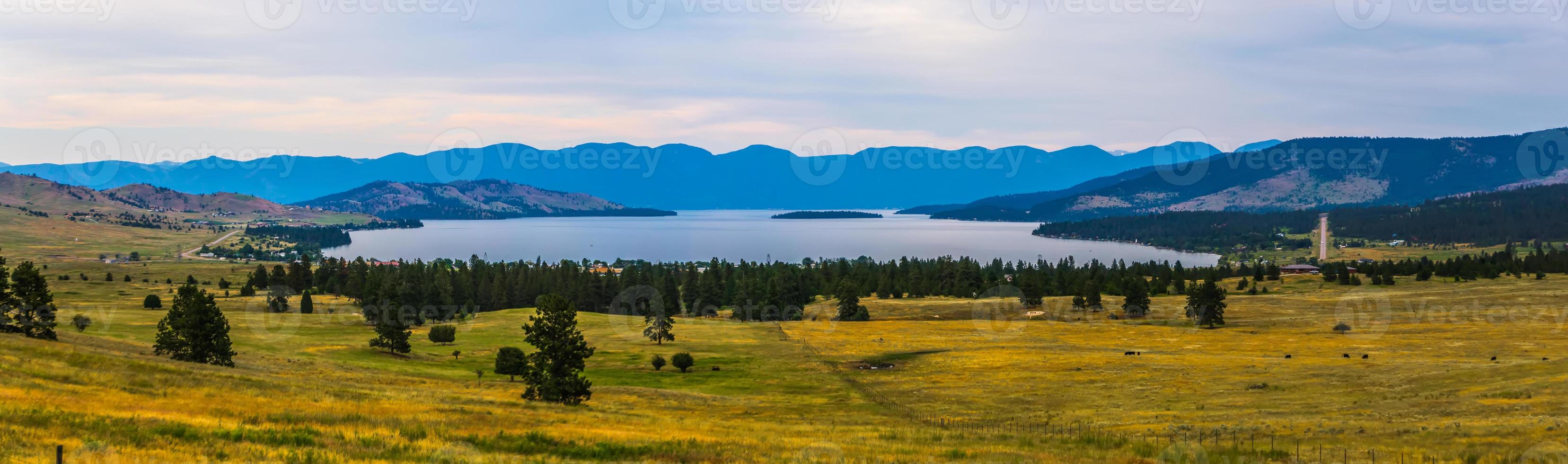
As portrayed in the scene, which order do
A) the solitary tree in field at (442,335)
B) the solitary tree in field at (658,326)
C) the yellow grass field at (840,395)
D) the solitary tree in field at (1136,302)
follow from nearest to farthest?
the yellow grass field at (840,395) < the solitary tree in field at (442,335) < the solitary tree in field at (658,326) < the solitary tree in field at (1136,302)

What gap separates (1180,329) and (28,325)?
107m

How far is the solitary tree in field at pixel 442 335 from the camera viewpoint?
91.2 metres

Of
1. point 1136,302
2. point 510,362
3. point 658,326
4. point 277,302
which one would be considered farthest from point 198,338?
point 1136,302

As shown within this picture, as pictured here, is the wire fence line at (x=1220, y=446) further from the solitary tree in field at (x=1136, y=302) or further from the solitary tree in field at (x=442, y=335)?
the solitary tree in field at (x=1136, y=302)

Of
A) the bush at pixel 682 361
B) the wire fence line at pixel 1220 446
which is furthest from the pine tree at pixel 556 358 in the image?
the bush at pixel 682 361

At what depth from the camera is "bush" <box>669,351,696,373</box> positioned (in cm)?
7312

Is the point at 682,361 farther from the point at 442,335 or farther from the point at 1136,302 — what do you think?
the point at 1136,302

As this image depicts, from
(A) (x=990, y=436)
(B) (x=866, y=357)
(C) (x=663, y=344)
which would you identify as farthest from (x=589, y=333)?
(A) (x=990, y=436)

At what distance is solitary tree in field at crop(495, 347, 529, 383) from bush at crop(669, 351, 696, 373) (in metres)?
12.6

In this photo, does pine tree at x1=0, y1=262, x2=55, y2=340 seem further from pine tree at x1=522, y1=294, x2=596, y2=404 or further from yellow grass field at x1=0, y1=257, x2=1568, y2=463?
pine tree at x1=522, y1=294, x2=596, y2=404

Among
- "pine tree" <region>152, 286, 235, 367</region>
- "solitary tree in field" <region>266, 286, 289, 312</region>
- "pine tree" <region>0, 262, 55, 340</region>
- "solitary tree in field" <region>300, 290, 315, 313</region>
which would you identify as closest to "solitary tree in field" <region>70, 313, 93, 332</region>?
"pine tree" <region>0, 262, 55, 340</region>

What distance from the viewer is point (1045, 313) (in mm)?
129250

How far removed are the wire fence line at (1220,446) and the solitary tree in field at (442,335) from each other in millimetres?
62609

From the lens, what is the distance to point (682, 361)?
73.1 m
